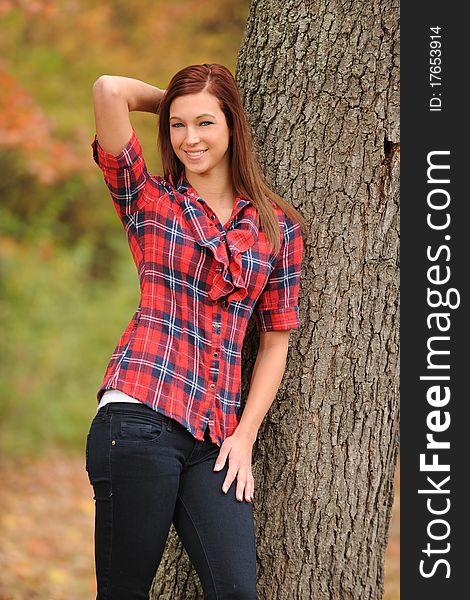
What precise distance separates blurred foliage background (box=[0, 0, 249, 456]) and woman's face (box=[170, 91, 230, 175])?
5695 mm

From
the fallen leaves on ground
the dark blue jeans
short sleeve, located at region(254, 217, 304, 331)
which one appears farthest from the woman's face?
the fallen leaves on ground

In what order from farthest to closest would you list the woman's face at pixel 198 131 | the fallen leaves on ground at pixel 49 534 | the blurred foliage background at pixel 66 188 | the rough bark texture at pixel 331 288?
the blurred foliage background at pixel 66 188 < the fallen leaves on ground at pixel 49 534 < the rough bark texture at pixel 331 288 < the woman's face at pixel 198 131

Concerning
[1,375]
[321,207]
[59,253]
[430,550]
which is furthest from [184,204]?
[59,253]

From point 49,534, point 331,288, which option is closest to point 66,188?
point 49,534

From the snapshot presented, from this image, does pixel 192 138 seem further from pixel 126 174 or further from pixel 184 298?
pixel 184 298

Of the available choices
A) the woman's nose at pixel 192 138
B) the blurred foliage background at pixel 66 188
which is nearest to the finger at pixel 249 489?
the woman's nose at pixel 192 138

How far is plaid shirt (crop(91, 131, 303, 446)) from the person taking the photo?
105 inches

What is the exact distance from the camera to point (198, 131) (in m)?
2.79

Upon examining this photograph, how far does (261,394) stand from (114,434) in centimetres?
54

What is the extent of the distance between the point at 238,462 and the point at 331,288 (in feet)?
2.42

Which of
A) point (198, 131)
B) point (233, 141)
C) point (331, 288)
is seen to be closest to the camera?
point (198, 131)

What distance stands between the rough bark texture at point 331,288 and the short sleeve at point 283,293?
0.18 m

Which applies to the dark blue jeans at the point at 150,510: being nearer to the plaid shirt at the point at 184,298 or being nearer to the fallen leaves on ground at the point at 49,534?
the plaid shirt at the point at 184,298

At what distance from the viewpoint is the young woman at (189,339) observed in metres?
2.59
